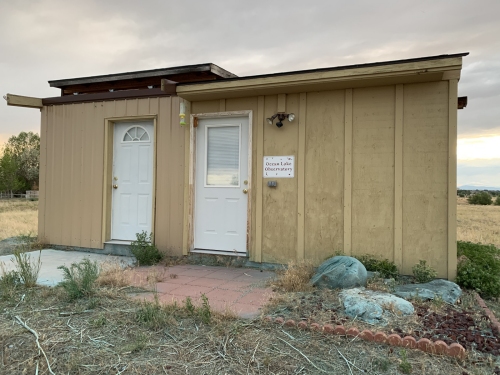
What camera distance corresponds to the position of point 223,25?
782 cm

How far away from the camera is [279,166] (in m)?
5.00

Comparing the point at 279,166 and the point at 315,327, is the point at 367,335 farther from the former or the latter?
the point at 279,166

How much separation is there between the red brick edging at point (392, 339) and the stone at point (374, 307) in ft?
0.85

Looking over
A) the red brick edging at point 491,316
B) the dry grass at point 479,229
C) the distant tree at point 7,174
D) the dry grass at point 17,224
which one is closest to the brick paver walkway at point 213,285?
the red brick edging at point 491,316

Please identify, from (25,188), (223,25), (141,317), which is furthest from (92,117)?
(25,188)

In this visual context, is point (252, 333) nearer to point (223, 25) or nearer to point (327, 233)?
point (327, 233)

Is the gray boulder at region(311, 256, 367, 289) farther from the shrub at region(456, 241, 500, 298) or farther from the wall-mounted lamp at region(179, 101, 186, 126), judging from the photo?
the wall-mounted lamp at region(179, 101, 186, 126)

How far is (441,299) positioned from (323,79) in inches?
107

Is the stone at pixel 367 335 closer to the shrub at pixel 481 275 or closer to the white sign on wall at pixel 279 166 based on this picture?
the shrub at pixel 481 275

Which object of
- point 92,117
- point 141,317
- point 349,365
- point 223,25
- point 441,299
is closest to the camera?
point 349,365

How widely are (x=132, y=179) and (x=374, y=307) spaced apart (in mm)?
4442

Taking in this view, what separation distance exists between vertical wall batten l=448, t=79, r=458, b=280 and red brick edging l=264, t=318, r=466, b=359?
6.93 ft

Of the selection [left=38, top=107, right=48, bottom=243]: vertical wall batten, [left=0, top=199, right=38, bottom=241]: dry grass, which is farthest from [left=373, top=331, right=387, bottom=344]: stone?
[left=0, top=199, right=38, bottom=241]: dry grass

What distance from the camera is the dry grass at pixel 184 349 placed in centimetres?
225
